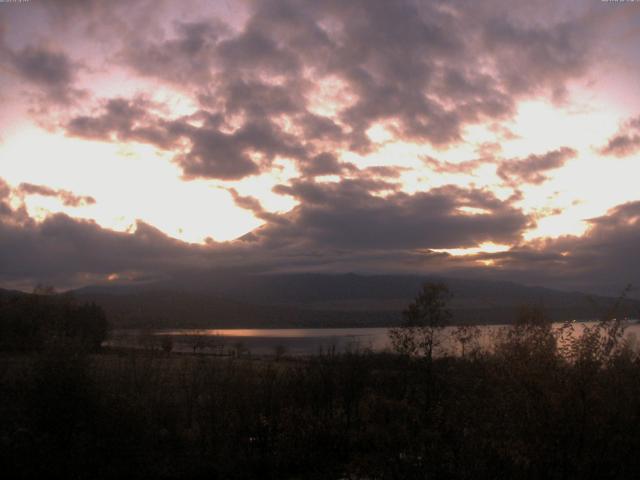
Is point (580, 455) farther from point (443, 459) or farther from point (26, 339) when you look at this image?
point (26, 339)

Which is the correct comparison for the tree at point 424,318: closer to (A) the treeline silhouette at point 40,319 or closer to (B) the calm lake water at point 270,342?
(B) the calm lake water at point 270,342

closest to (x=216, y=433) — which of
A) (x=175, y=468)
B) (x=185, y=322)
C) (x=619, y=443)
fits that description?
(x=175, y=468)

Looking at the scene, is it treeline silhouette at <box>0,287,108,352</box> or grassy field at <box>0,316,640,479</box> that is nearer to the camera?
grassy field at <box>0,316,640,479</box>

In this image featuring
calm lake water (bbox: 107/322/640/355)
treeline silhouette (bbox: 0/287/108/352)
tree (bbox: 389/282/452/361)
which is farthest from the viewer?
treeline silhouette (bbox: 0/287/108/352)

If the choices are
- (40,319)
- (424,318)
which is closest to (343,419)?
(424,318)

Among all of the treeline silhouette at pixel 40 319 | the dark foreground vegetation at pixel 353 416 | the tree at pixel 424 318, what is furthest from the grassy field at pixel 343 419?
the treeline silhouette at pixel 40 319

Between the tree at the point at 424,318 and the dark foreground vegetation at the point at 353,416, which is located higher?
the tree at the point at 424,318

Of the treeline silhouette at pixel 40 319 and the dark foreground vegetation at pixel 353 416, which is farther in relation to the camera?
the treeline silhouette at pixel 40 319

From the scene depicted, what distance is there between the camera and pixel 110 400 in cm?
1641

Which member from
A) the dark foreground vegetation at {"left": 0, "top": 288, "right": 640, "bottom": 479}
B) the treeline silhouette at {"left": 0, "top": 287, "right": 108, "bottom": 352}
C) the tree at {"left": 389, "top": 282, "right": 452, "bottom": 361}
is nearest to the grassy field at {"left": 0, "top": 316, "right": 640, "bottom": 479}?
the dark foreground vegetation at {"left": 0, "top": 288, "right": 640, "bottom": 479}

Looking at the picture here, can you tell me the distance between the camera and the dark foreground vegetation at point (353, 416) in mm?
9375

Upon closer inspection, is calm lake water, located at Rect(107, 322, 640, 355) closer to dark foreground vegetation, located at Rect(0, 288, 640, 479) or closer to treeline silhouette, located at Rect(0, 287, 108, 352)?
dark foreground vegetation, located at Rect(0, 288, 640, 479)

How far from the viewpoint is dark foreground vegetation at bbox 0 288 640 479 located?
938 cm

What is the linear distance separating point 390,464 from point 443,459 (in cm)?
81
